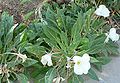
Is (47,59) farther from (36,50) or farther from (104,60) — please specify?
(104,60)

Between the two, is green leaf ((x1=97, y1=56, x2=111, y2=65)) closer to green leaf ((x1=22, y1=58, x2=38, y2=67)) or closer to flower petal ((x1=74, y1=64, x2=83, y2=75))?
flower petal ((x1=74, y1=64, x2=83, y2=75))

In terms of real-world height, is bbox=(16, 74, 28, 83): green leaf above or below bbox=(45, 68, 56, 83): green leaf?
above

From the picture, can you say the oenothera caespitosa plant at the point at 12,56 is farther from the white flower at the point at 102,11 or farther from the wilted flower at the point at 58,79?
the white flower at the point at 102,11

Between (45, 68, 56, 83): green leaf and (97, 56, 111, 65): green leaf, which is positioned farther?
(97, 56, 111, 65): green leaf

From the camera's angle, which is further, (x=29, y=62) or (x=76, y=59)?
(x=29, y=62)

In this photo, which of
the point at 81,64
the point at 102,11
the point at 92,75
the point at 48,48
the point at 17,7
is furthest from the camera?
the point at 17,7

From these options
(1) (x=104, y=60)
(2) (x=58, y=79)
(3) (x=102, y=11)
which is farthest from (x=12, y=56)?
(3) (x=102, y=11)

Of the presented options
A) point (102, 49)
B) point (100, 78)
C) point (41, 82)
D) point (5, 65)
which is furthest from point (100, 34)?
point (5, 65)

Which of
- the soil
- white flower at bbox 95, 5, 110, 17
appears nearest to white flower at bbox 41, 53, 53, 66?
white flower at bbox 95, 5, 110, 17

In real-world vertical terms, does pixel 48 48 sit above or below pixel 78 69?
above

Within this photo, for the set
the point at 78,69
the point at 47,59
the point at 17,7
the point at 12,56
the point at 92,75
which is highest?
Result: the point at 17,7

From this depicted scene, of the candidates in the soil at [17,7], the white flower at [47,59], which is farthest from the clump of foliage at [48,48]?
the soil at [17,7]
